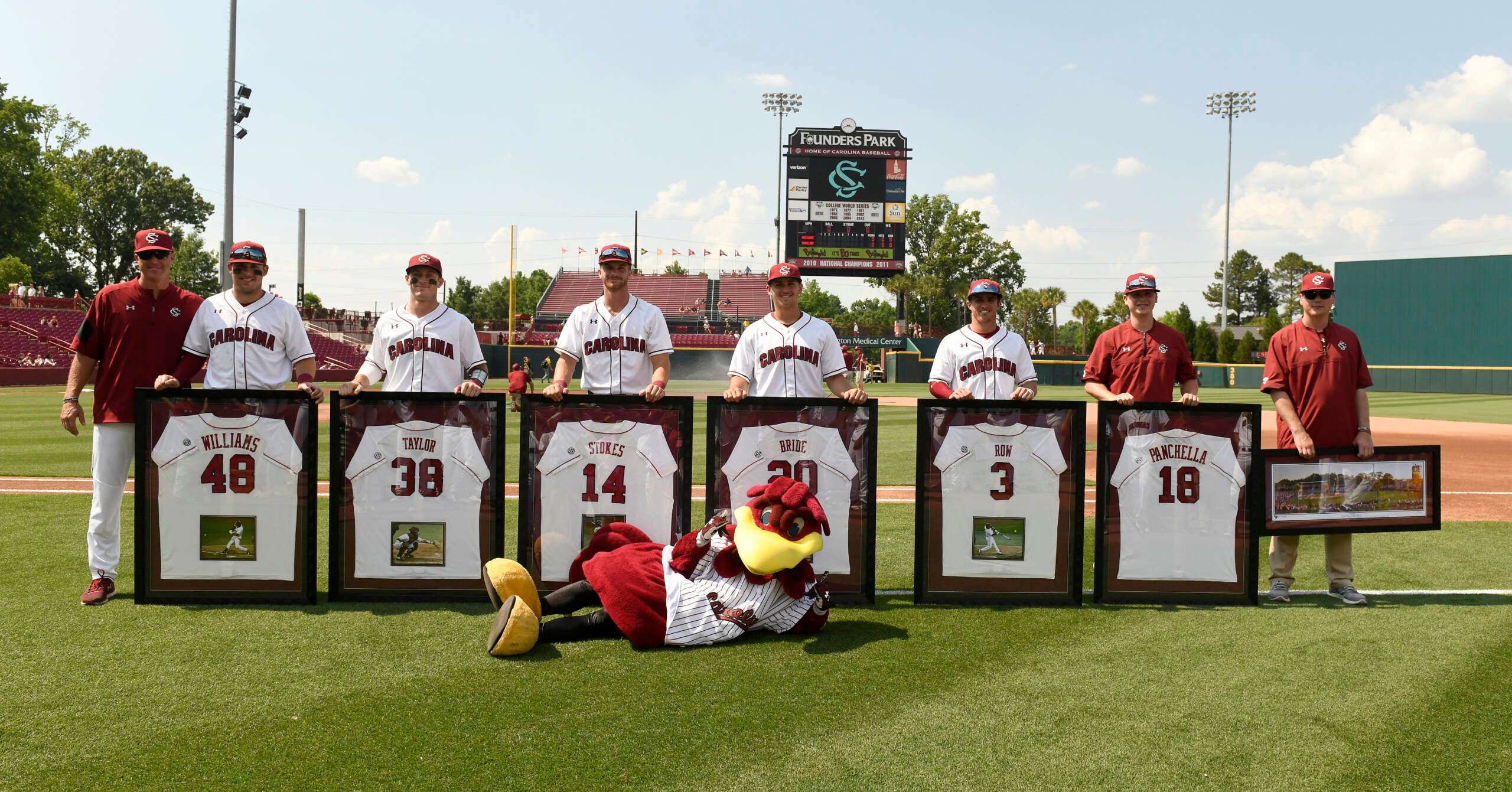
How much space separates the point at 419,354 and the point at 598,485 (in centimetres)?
131

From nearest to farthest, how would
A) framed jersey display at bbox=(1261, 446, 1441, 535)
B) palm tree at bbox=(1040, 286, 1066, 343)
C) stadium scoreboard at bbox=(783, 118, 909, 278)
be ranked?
framed jersey display at bbox=(1261, 446, 1441, 535), stadium scoreboard at bbox=(783, 118, 909, 278), palm tree at bbox=(1040, 286, 1066, 343)

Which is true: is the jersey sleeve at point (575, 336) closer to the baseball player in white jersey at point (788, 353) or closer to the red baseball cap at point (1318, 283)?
the baseball player in white jersey at point (788, 353)

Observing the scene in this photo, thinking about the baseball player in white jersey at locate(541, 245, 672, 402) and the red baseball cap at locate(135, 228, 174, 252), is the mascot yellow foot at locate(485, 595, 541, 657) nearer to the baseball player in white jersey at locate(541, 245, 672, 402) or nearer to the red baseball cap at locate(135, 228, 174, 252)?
the baseball player in white jersey at locate(541, 245, 672, 402)

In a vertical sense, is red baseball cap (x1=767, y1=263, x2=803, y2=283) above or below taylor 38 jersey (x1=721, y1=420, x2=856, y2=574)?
above

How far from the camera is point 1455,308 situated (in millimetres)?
46375

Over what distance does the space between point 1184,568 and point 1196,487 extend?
0.46m

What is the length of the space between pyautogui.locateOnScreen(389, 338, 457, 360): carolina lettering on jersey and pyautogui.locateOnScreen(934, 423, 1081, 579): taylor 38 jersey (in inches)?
115

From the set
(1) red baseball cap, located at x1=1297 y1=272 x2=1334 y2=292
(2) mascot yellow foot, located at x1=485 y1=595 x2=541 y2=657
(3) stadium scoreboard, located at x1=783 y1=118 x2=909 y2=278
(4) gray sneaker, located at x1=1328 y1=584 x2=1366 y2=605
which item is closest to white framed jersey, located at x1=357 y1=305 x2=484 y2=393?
(2) mascot yellow foot, located at x1=485 y1=595 x2=541 y2=657

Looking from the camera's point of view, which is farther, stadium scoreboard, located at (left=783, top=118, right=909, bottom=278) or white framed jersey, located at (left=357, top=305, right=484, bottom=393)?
stadium scoreboard, located at (left=783, top=118, right=909, bottom=278)

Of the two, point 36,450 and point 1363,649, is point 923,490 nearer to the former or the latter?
point 1363,649

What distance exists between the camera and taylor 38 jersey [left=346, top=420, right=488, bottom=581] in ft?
16.6

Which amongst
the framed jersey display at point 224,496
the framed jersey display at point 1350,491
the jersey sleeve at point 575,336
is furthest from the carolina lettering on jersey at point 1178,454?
the framed jersey display at point 224,496

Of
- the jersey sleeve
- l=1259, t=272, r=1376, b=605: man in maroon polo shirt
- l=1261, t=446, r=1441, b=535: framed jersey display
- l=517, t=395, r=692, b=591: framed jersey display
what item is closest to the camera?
l=517, t=395, r=692, b=591: framed jersey display

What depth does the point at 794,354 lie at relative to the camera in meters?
5.44
